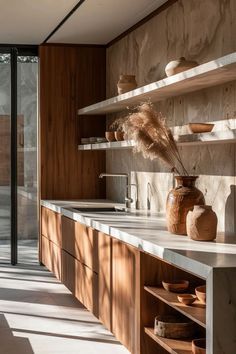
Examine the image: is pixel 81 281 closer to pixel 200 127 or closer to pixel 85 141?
pixel 200 127

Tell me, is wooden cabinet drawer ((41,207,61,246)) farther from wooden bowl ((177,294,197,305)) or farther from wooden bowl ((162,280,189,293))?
wooden bowl ((177,294,197,305))

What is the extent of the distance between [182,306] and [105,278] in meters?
1.31

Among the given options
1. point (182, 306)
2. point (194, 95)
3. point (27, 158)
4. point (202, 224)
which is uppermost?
point (194, 95)

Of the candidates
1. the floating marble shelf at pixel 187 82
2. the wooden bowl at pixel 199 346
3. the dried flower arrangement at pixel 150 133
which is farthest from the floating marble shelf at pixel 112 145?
the wooden bowl at pixel 199 346

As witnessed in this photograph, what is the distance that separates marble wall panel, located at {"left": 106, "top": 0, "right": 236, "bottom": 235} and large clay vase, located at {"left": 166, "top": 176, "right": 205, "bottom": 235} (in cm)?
24

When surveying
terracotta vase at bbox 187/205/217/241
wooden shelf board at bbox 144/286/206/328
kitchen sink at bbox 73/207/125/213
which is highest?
terracotta vase at bbox 187/205/217/241

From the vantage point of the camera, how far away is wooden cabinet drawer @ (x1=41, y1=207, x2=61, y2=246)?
19.9 ft

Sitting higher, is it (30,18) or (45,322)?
(30,18)

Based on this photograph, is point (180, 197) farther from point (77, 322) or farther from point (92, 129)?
point (92, 129)

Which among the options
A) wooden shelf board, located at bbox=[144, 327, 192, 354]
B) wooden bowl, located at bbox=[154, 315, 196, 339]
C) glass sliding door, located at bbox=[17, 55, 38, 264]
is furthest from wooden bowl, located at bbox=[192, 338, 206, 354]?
glass sliding door, located at bbox=[17, 55, 38, 264]

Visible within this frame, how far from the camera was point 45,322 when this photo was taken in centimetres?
489

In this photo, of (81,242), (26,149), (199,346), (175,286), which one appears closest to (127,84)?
(81,242)

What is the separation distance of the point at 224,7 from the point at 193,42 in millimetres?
549

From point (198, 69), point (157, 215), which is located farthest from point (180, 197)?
point (157, 215)
